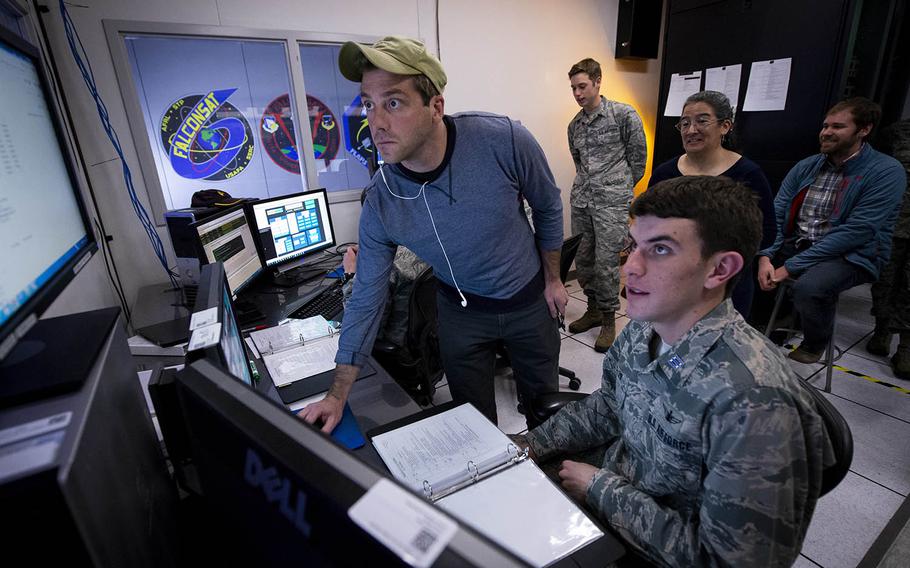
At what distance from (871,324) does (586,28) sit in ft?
10.6

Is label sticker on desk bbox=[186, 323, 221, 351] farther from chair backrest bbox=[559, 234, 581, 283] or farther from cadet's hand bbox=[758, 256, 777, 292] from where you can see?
cadet's hand bbox=[758, 256, 777, 292]

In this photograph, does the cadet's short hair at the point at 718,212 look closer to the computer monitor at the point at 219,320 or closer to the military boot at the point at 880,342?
the computer monitor at the point at 219,320

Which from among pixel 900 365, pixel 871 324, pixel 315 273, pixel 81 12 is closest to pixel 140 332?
pixel 315 273

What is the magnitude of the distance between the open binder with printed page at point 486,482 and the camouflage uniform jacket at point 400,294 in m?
0.85

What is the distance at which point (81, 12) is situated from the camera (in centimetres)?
212

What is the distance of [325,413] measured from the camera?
43.2 inches

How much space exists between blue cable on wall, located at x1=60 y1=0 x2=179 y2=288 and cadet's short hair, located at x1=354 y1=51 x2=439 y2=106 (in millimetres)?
1764

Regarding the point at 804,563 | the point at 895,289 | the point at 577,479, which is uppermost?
the point at 577,479

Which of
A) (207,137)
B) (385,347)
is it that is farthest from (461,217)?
(207,137)

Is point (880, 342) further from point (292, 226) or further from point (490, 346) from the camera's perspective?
A: point (292, 226)

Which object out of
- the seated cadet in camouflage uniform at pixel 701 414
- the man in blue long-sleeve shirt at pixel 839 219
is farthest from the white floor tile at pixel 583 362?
the seated cadet in camouflage uniform at pixel 701 414

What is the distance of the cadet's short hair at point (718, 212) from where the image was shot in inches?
Result: 35.9

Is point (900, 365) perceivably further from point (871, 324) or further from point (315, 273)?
point (315, 273)

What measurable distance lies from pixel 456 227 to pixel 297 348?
0.71 meters
